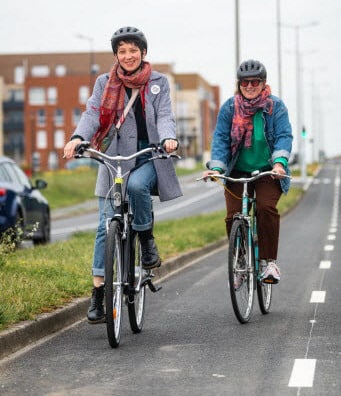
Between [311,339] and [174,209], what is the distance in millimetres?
35579

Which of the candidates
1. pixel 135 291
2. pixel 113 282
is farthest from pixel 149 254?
pixel 113 282

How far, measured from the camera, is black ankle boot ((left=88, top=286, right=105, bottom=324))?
24.6 feet

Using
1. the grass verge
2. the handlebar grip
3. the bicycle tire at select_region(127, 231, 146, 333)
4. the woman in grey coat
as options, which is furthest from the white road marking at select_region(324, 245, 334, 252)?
the handlebar grip

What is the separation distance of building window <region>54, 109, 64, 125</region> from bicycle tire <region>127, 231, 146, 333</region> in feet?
359

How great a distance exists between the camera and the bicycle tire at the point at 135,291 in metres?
7.55

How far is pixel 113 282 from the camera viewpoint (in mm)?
7145

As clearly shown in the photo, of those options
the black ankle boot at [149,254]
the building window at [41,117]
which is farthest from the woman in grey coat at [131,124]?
the building window at [41,117]

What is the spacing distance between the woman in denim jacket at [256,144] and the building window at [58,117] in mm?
108616

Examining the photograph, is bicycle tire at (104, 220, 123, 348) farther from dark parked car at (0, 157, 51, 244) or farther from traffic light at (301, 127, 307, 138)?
traffic light at (301, 127, 307, 138)

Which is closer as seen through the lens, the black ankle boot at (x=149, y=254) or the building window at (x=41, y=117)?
the black ankle boot at (x=149, y=254)

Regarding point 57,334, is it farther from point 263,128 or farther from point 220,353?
point 263,128

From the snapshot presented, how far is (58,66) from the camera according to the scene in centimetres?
12888

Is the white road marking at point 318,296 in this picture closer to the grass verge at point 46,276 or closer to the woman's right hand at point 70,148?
the grass verge at point 46,276

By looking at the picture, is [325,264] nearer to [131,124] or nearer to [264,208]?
[264,208]
